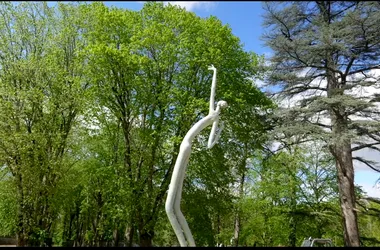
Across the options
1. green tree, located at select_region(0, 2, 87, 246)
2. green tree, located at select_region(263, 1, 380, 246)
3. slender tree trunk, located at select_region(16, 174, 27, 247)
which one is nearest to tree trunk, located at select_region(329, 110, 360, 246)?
green tree, located at select_region(263, 1, 380, 246)

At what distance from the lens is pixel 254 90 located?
18.6m

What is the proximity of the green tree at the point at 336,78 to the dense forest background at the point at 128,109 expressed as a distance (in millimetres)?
223

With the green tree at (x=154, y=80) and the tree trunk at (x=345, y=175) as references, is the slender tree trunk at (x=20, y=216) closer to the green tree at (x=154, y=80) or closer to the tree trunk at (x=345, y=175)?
the green tree at (x=154, y=80)

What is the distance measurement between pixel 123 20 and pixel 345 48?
9.38 m

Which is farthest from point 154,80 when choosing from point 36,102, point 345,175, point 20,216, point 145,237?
point 345,175

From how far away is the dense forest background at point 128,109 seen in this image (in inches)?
640

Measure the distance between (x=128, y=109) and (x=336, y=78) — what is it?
8.82 metres

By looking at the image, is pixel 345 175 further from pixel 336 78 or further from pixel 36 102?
pixel 36 102

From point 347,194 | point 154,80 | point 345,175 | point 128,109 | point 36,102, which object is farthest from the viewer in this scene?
point 128,109

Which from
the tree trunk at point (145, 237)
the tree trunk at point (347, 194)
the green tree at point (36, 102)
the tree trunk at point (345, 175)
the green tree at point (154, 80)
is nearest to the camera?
the tree trunk at point (345, 175)

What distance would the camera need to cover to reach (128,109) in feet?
58.5

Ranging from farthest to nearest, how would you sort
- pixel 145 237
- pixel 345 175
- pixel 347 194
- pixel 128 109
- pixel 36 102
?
pixel 128 109 < pixel 145 237 < pixel 36 102 < pixel 345 175 < pixel 347 194

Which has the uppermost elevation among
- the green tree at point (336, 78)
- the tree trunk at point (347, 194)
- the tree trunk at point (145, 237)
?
the green tree at point (336, 78)

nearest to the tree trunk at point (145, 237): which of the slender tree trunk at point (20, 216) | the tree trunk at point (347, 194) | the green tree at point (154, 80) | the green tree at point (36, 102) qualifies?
the green tree at point (154, 80)
